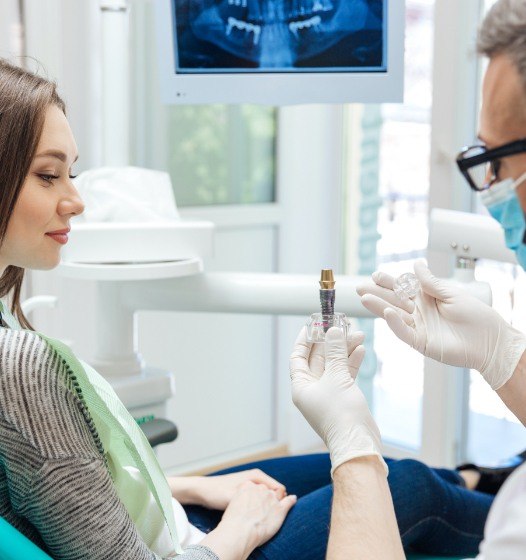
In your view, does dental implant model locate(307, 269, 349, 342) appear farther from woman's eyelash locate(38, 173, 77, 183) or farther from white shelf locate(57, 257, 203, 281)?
white shelf locate(57, 257, 203, 281)

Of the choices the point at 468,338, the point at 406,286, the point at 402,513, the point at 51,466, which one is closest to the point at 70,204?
the point at 51,466

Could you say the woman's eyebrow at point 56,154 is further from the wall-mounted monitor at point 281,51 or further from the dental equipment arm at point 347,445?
the wall-mounted monitor at point 281,51

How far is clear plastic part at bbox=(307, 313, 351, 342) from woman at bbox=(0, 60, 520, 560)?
0.03 metres

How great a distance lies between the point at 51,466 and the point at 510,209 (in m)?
0.62

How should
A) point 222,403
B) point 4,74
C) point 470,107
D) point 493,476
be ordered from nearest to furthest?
point 4,74 → point 493,476 → point 470,107 → point 222,403

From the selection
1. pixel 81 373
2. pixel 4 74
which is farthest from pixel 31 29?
pixel 81 373

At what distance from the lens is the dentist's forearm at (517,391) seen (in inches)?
53.2

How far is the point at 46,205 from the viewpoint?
1.28m

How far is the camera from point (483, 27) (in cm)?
97

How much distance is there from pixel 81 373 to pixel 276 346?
213cm

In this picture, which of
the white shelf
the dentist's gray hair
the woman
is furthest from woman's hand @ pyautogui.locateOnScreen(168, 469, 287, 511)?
the dentist's gray hair

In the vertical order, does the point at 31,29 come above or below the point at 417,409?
above

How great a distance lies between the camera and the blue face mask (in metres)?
1.02

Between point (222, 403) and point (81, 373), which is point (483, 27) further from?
point (222, 403)
